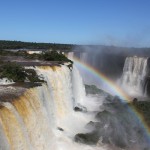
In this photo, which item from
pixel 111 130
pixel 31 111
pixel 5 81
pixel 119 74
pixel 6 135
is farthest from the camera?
pixel 119 74

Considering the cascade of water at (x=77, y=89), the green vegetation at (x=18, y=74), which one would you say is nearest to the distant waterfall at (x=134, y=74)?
the cascade of water at (x=77, y=89)

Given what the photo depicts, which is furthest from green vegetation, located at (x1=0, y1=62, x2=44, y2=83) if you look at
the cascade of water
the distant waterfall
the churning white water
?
the distant waterfall

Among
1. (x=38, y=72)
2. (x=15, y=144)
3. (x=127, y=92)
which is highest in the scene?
(x=38, y=72)

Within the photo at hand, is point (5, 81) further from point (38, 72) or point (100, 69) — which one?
point (100, 69)

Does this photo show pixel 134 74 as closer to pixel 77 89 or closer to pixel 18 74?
pixel 77 89

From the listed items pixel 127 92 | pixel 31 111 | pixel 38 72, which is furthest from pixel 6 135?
pixel 127 92

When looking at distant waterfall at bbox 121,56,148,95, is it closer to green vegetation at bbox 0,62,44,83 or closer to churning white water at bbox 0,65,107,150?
churning white water at bbox 0,65,107,150
